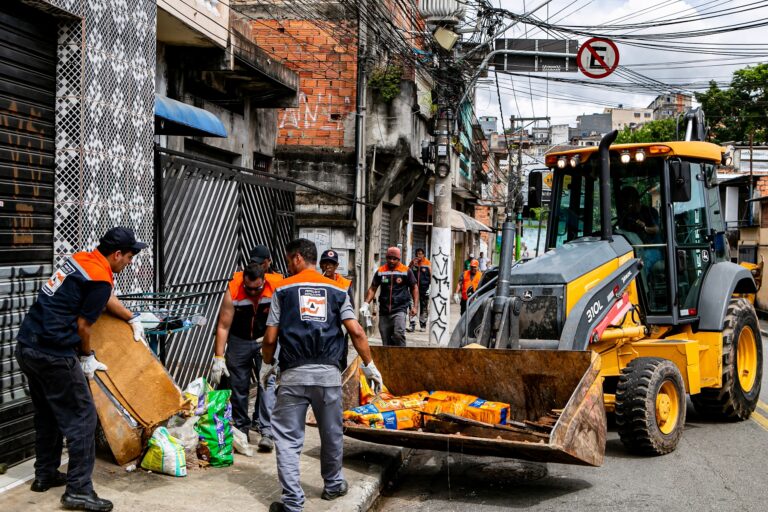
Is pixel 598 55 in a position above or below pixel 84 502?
above

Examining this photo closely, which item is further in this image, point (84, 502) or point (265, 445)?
point (265, 445)

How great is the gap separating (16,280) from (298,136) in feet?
36.7

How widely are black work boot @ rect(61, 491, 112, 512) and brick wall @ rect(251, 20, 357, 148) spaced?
40.8 ft

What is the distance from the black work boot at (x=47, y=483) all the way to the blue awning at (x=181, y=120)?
15.6ft

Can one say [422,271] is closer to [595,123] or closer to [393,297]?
[393,297]

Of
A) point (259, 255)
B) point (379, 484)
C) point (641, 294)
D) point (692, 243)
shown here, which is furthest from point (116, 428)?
point (692, 243)

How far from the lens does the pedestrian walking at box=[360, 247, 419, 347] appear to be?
37.6 ft

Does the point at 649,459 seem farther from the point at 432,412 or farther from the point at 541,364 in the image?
the point at 432,412

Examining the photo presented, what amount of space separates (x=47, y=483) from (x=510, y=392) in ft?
12.4

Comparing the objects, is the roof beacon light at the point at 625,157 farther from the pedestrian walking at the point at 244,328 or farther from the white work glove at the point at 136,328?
the white work glove at the point at 136,328

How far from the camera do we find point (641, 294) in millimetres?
8914

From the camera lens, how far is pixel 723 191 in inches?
1315

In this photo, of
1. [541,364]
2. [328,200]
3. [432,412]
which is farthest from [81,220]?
[328,200]

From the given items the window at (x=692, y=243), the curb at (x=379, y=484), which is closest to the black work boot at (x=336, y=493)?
the curb at (x=379, y=484)
